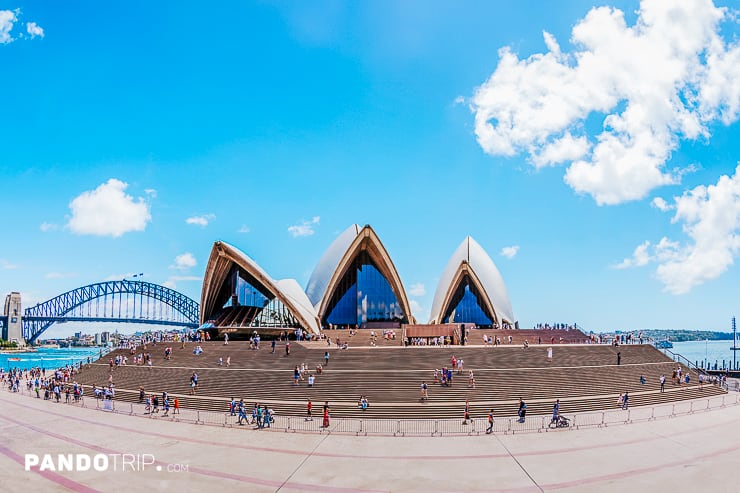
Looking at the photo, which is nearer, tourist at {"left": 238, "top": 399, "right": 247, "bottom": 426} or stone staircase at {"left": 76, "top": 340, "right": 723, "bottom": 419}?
tourist at {"left": 238, "top": 399, "right": 247, "bottom": 426}

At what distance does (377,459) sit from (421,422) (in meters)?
5.38

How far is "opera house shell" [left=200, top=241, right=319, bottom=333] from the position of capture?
4181 cm

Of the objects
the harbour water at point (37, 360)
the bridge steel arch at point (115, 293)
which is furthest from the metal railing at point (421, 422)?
the bridge steel arch at point (115, 293)

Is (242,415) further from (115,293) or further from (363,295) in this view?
(115,293)

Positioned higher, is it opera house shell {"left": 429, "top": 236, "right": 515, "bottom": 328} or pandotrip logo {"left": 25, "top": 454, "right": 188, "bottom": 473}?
opera house shell {"left": 429, "top": 236, "right": 515, "bottom": 328}

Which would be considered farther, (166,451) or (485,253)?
(485,253)

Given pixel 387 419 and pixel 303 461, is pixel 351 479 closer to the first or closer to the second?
pixel 303 461

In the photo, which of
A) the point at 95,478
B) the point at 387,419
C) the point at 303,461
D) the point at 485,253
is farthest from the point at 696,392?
the point at 485,253

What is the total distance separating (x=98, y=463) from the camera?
13.3 meters

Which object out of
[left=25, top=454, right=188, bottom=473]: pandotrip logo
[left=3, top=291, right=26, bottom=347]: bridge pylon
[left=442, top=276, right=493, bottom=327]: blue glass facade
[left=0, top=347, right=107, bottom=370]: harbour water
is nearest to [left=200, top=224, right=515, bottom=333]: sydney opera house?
[left=442, top=276, right=493, bottom=327]: blue glass facade

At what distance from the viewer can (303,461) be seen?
13.7m

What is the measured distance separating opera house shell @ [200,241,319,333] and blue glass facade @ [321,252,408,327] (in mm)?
3300

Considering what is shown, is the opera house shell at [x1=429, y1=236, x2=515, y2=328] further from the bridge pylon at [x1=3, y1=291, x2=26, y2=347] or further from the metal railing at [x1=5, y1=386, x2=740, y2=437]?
the bridge pylon at [x1=3, y1=291, x2=26, y2=347]

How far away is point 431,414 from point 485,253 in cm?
3826
